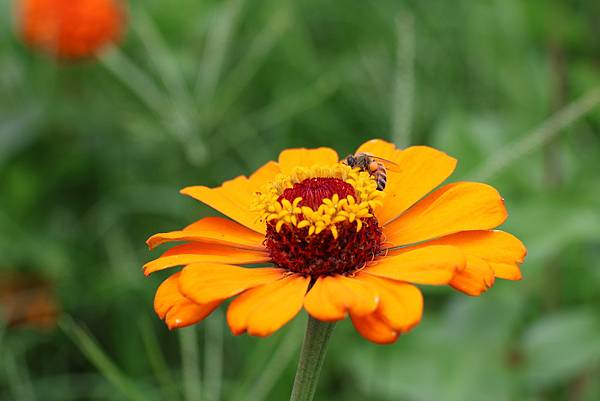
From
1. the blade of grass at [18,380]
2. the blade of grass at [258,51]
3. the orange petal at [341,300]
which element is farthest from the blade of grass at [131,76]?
the orange petal at [341,300]

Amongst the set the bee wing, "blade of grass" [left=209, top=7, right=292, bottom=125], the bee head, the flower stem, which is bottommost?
the flower stem

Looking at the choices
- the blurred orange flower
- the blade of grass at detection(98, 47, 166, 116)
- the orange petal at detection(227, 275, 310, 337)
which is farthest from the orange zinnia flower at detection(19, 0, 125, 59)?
the orange petal at detection(227, 275, 310, 337)

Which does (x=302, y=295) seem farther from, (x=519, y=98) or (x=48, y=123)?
(x=48, y=123)

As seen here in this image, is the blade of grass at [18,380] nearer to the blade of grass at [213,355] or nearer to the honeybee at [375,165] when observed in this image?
the blade of grass at [213,355]

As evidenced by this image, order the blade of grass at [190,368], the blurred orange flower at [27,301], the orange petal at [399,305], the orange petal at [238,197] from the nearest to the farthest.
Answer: the orange petal at [399,305] → the orange petal at [238,197] → the blade of grass at [190,368] → the blurred orange flower at [27,301]

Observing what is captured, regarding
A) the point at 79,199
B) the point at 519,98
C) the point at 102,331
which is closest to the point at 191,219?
the point at 102,331

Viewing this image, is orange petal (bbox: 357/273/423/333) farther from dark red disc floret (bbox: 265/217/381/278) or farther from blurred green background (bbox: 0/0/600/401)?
blurred green background (bbox: 0/0/600/401)
